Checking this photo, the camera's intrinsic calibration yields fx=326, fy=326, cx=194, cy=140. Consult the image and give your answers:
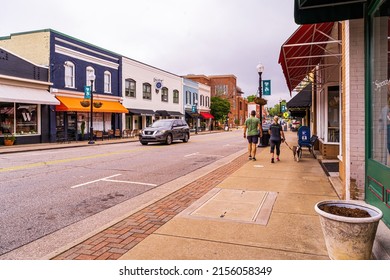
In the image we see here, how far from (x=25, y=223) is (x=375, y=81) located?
19.0 ft

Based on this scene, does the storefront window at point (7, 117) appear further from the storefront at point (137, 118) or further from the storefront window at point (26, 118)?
the storefront at point (137, 118)

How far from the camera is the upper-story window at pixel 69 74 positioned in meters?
25.5

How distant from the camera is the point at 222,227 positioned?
4719 millimetres

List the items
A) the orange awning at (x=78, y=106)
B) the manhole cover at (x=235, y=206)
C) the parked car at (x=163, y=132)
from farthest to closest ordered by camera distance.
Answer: the orange awning at (x=78, y=106) < the parked car at (x=163, y=132) < the manhole cover at (x=235, y=206)

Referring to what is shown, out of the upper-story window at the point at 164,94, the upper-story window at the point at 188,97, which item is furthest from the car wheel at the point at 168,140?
the upper-story window at the point at 188,97

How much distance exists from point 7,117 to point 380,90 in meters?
21.7

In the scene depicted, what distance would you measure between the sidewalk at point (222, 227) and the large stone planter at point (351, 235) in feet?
1.21

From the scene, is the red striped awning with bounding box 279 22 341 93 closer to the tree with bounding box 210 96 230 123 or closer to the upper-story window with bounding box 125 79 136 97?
the upper-story window with bounding box 125 79 136 97

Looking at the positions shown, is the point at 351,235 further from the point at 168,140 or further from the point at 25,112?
the point at 25,112

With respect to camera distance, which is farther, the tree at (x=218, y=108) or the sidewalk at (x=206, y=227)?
the tree at (x=218, y=108)

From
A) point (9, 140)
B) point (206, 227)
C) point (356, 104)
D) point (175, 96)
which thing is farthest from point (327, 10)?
point (175, 96)

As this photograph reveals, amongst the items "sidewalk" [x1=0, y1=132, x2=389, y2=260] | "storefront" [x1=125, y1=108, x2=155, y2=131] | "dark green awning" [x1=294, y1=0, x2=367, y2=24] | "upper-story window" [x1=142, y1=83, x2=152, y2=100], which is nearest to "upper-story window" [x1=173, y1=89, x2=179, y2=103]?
"upper-story window" [x1=142, y1=83, x2=152, y2=100]

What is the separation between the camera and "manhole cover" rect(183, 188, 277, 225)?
17.1 ft

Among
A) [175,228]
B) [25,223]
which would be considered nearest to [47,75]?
[25,223]
